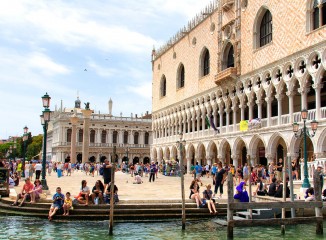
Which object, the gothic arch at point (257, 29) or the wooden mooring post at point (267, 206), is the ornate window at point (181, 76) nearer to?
the gothic arch at point (257, 29)

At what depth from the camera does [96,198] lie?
12.8 meters

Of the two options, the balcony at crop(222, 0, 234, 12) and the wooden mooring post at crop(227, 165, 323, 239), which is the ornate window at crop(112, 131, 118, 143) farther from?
the wooden mooring post at crop(227, 165, 323, 239)

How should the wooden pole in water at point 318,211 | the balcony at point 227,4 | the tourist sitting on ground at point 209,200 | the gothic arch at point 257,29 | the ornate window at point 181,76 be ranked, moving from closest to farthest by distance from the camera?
the wooden pole in water at point 318,211, the tourist sitting on ground at point 209,200, the gothic arch at point 257,29, the balcony at point 227,4, the ornate window at point 181,76

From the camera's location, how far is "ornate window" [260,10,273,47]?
2659 cm

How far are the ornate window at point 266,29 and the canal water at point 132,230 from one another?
17.0 m

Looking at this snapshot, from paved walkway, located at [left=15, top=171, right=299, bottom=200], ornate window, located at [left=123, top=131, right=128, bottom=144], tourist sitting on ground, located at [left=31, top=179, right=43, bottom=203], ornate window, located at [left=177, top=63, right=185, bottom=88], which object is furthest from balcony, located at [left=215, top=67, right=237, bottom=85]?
ornate window, located at [left=123, top=131, right=128, bottom=144]

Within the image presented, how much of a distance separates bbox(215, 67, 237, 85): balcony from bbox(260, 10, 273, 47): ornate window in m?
2.75

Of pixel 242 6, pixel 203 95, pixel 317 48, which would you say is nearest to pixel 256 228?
pixel 317 48

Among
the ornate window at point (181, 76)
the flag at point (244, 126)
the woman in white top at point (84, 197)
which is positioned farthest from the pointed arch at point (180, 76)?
the woman in white top at point (84, 197)

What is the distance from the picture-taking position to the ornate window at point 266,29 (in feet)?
87.2

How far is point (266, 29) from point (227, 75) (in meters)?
4.30

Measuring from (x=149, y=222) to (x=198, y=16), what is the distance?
92.2 feet

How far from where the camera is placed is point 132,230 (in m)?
11.2

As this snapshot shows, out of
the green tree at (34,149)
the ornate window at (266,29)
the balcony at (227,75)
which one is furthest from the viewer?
the green tree at (34,149)
